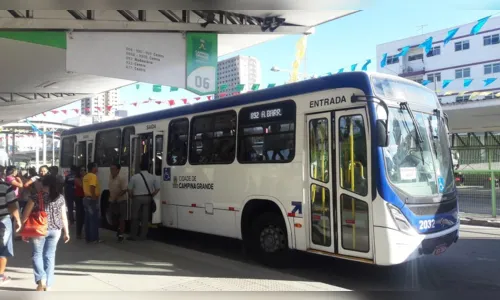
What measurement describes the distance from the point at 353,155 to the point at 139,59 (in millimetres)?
4985

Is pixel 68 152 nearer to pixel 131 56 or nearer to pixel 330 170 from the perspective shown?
pixel 131 56

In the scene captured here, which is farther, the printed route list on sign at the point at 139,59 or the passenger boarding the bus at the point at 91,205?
the passenger boarding the bus at the point at 91,205

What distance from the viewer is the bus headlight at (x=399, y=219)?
5.89 metres

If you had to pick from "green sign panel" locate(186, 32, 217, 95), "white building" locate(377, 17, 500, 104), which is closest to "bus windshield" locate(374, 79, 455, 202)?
"green sign panel" locate(186, 32, 217, 95)

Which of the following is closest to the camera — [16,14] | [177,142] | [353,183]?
[353,183]

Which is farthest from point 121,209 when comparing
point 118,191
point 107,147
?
point 107,147

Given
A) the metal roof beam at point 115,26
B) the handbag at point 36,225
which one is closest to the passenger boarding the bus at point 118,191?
the metal roof beam at point 115,26

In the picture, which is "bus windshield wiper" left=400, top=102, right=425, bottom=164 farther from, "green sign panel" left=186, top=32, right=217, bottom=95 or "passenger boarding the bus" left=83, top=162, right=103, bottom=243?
"passenger boarding the bus" left=83, top=162, right=103, bottom=243

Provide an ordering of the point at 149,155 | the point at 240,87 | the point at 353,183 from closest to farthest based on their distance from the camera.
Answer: the point at 353,183 < the point at 149,155 < the point at 240,87

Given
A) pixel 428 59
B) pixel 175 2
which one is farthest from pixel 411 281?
pixel 428 59

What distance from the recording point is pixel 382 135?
591 cm

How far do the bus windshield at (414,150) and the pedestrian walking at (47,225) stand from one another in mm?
4602

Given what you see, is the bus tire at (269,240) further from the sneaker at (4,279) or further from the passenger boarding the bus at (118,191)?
the sneaker at (4,279)

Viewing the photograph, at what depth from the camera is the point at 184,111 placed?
9.67m
